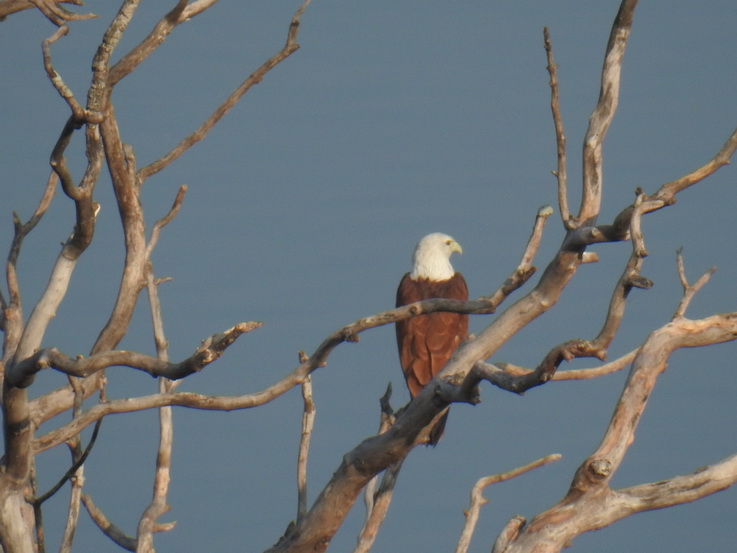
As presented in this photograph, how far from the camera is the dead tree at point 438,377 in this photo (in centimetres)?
309

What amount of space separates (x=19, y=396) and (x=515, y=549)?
1.45 meters

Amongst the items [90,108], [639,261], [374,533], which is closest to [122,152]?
[90,108]

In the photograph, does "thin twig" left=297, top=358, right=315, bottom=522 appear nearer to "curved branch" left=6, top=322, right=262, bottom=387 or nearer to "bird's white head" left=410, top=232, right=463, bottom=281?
"curved branch" left=6, top=322, right=262, bottom=387

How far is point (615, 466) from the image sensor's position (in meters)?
3.12

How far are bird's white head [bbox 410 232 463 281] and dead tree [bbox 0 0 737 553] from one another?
2677mm

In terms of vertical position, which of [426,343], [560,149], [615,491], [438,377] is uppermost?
[426,343]

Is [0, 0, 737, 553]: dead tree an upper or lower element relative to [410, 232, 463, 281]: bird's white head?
lower

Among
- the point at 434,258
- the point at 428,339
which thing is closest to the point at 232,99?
the point at 428,339

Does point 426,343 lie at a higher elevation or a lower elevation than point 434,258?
lower

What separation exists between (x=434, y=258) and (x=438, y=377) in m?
3.62

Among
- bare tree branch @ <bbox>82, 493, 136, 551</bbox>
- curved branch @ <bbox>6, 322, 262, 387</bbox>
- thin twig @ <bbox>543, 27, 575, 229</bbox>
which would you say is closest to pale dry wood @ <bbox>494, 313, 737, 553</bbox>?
thin twig @ <bbox>543, 27, 575, 229</bbox>

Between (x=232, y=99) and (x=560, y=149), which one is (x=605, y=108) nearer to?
(x=560, y=149)

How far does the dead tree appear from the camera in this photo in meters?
3.09

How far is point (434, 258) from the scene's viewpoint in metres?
6.87
